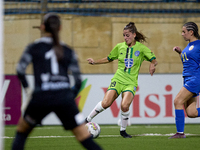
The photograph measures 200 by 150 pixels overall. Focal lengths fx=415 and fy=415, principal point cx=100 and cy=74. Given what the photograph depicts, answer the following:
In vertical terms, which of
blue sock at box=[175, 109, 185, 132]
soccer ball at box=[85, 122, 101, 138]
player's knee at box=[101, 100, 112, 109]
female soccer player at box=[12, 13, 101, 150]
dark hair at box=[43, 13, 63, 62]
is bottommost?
soccer ball at box=[85, 122, 101, 138]

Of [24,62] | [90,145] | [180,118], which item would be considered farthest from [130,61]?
[24,62]

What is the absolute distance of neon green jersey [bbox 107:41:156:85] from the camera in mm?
6738

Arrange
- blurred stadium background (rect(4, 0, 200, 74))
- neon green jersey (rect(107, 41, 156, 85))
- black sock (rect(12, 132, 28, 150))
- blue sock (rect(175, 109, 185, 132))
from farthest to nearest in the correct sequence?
blurred stadium background (rect(4, 0, 200, 74)) → neon green jersey (rect(107, 41, 156, 85)) → blue sock (rect(175, 109, 185, 132)) → black sock (rect(12, 132, 28, 150))

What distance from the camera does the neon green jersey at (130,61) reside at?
6738 mm

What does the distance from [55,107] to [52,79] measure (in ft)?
0.76

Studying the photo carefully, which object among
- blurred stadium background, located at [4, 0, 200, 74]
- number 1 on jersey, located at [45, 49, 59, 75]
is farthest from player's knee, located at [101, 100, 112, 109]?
blurred stadium background, located at [4, 0, 200, 74]

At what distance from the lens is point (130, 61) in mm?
6770

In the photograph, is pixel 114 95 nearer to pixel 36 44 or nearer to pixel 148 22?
pixel 36 44

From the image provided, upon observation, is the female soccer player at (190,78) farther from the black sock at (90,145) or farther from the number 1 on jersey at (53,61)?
the number 1 on jersey at (53,61)

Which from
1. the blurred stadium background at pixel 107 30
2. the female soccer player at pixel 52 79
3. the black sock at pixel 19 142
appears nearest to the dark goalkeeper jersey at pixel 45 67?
the female soccer player at pixel 52 79

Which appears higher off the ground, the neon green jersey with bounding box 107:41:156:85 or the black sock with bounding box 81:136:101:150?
the neon green jersey with bounding box 107:41:156:85

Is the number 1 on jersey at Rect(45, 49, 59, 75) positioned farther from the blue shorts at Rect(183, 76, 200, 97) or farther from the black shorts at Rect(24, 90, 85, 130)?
the blue shorts at Rect(183, 76, 200, 97)

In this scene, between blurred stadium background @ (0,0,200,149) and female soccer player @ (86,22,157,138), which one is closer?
female soccer player @ (86,22,157,138)

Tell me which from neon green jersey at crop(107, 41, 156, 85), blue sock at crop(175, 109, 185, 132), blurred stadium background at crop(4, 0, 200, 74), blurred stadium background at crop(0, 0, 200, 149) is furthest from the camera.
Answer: blurred stadium background at crop(4, 0, 200, 74)
